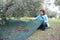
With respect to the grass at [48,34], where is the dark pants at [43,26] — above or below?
above

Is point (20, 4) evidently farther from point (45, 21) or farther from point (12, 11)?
point (45, 21)

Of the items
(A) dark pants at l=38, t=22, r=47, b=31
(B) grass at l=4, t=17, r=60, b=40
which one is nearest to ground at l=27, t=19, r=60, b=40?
(B) grass at l=4, t=17, r=60, b=40

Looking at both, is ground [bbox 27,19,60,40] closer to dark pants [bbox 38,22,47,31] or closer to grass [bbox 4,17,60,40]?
grass [bbox 4,17,60,40]

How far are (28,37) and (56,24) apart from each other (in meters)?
2.34

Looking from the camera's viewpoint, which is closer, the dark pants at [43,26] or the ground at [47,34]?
the ground at [47,34]

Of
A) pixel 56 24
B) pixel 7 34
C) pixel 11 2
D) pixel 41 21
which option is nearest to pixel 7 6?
pixel 11 2

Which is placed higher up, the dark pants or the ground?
the dark pants

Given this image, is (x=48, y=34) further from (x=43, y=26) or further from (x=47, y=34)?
(x=43, y=26)

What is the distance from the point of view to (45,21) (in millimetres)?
8352

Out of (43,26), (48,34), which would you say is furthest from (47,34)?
(43,26)

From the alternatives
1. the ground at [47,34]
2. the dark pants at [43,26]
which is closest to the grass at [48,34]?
the ground at [47,34]

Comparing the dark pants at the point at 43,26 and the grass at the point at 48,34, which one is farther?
the dark pants at the point at 43,26

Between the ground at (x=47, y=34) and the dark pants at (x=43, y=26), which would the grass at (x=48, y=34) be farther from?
the dark pants at (x=43, y=26)

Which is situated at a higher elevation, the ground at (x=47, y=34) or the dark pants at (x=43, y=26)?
the dark pants at (x=43, y=26)
